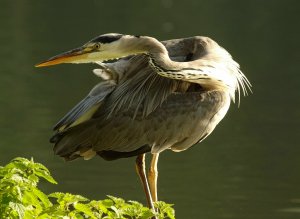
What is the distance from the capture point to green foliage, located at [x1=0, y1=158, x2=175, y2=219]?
4.39 meters

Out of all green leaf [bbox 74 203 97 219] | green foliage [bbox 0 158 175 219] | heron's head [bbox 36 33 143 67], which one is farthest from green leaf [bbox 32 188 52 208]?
heron's head [bbox 36 33 143 67]

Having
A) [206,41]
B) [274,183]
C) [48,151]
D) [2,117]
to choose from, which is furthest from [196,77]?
[2,117]

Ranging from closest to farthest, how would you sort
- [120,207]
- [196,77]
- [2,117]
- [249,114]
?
[120,207], [196,77], [2,117], [249,114]

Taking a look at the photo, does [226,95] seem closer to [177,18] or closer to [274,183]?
[274,183]

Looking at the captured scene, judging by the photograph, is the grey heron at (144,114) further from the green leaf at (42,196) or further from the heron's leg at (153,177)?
the green leaf at (42,196)

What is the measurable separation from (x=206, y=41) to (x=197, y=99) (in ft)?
2.09

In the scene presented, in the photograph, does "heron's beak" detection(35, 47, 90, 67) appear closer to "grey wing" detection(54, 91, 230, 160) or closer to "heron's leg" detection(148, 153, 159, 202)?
"grey wing" detection(54, 91, 230, 160)

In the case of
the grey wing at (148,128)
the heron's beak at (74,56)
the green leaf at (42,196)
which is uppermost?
the heron's beak at (74,56)

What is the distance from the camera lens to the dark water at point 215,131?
34.4 ft

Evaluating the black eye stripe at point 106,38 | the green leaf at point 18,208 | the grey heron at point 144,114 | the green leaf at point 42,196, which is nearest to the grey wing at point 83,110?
the grey heron at point 144,114

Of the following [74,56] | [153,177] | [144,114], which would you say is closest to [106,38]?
[74,56]

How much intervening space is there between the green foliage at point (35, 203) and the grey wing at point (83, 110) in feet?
5.98

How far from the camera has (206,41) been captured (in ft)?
24.4

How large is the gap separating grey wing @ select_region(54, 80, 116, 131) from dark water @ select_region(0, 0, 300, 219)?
2817mm
